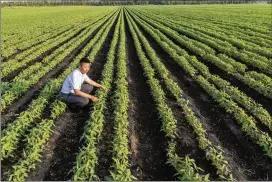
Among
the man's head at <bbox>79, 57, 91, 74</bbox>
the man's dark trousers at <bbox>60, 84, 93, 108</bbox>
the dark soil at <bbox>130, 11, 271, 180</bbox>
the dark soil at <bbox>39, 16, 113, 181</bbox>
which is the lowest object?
the dark soil at <bbox>130, 11, 271, 180</bbox>

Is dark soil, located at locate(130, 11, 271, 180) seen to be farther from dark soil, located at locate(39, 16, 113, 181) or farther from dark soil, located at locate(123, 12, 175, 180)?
dark soil, located at locate(39, 16, 113, 181)

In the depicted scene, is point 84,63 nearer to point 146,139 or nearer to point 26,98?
point 146,139

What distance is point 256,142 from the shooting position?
7.34 m

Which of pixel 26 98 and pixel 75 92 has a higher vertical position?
pixel 75 92

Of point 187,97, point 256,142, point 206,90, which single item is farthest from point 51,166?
point 206,90

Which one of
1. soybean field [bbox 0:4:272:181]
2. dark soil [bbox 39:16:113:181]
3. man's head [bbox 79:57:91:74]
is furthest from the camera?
man's head [bbox 79:57:91:74]

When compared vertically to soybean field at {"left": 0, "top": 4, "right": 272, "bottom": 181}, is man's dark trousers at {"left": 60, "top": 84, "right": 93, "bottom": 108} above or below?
above

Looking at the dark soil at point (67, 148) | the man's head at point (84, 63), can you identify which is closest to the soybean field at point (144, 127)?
the dark soil at point (67, 148)

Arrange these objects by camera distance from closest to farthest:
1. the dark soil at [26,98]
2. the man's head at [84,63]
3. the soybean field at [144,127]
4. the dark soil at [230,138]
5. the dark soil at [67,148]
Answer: the dark soil at [67,148] < the soybean field at [144,127] < the dark soil at [230,138] < the man's head at [84,63] < the dark soil at [26,98]

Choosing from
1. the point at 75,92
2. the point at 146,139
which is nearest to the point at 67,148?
the point at 146,139

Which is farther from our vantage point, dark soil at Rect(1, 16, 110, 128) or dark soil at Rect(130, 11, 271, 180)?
dark soil at Rect(1, 16, 110, 128)

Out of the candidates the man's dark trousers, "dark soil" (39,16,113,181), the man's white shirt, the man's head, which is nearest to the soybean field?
"dark soil" (39,16,113,181)

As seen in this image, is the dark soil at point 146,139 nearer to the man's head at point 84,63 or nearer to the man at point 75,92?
the man at point 75,92

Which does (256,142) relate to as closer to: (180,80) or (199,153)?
(199,153)
